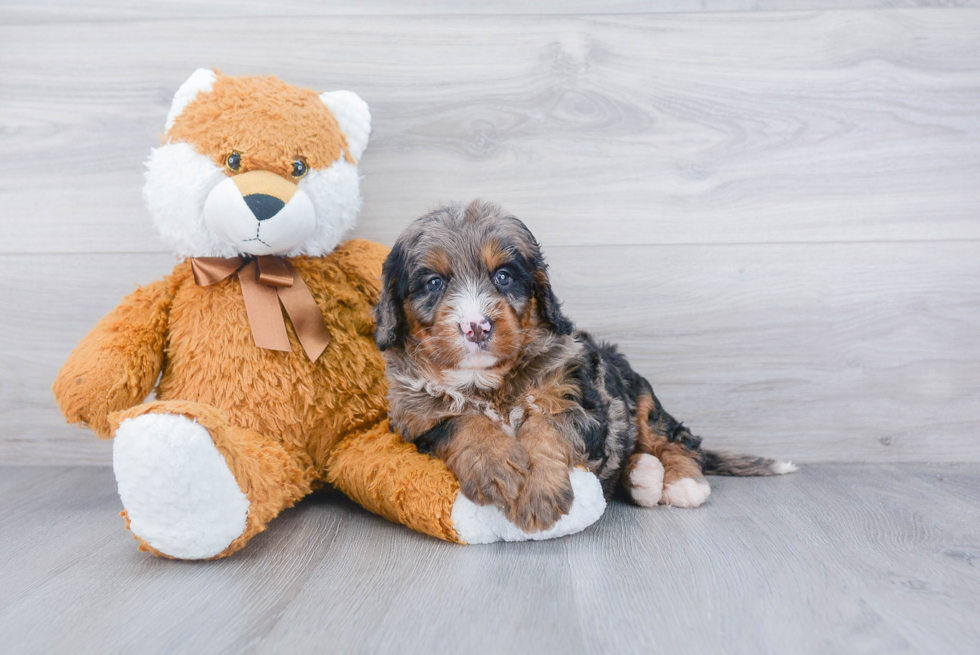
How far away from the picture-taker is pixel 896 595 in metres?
1.42

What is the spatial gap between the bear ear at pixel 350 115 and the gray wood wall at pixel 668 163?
376mm

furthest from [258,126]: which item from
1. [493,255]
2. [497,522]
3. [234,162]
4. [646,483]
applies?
[646,483]

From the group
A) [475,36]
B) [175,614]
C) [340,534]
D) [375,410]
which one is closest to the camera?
[175,614]

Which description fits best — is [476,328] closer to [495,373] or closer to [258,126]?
[495,373]

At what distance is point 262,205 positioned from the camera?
1.77 m

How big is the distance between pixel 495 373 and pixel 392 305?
327 millimetres

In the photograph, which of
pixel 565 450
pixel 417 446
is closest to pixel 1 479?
pixel 417 446

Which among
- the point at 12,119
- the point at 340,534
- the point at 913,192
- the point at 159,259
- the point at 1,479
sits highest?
the point at 12,119

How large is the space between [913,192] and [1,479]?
334cm

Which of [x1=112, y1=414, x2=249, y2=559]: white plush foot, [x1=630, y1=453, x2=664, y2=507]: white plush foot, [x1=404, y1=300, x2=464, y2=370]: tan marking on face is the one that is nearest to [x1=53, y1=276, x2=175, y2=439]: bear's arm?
[x1=112, y1=414, x2=249, y2=559]: white plush foot

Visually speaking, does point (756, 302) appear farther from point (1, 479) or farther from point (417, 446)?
point (1, 479)

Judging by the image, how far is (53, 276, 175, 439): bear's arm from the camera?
70.7 inches

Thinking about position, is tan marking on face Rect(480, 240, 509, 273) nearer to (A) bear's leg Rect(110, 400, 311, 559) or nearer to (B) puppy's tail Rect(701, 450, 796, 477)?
(A) bear's leg Rect(110, 400, 311, 559)

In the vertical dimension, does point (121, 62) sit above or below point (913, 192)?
above
